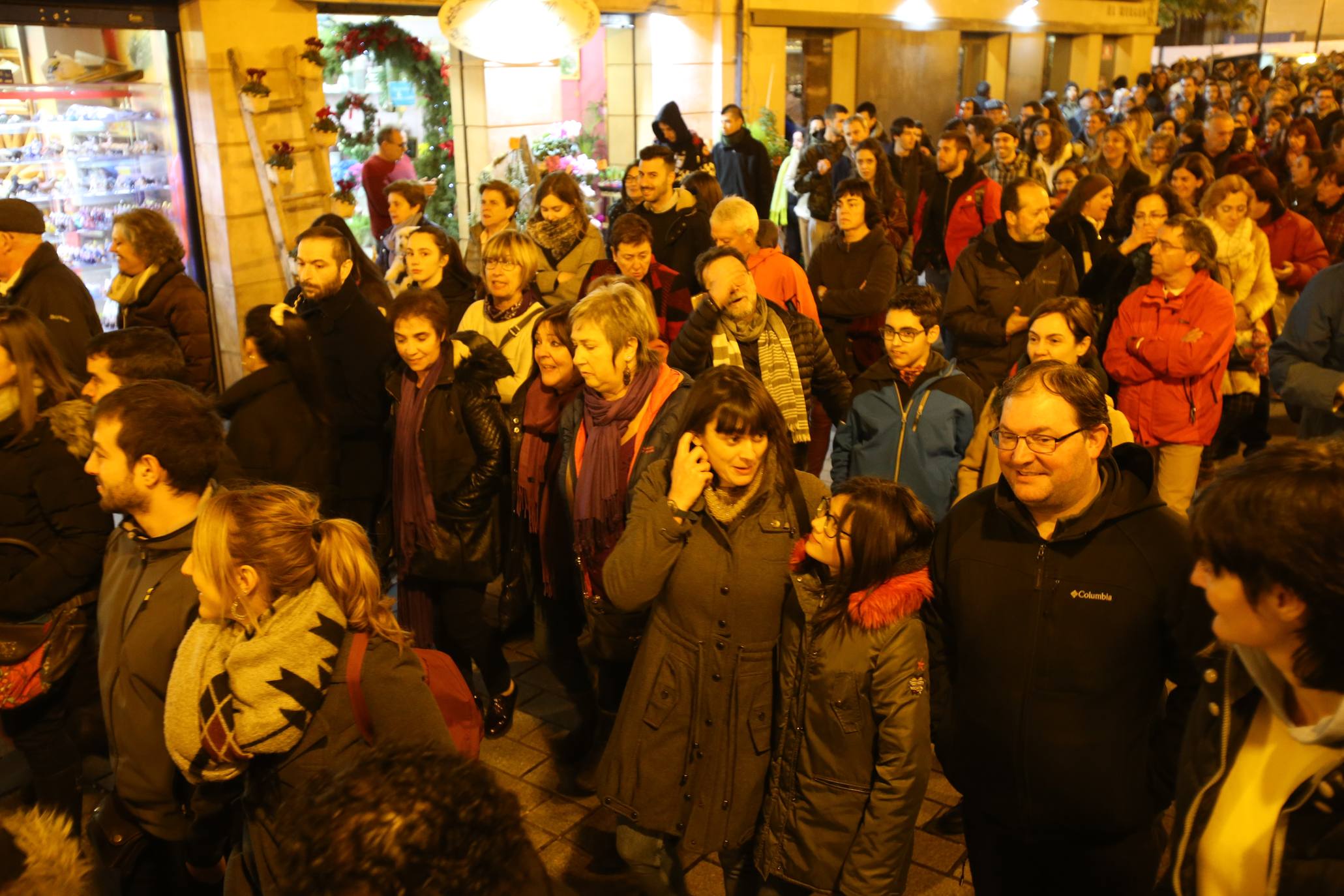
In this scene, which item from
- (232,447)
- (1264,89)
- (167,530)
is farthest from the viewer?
(1264,89)

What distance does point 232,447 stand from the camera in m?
4.52

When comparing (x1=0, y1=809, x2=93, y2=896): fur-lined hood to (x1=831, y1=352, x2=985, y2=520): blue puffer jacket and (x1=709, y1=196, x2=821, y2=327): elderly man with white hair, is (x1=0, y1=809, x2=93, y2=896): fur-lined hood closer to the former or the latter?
(x1=831, y1=352, x2=985, y2=520): blue puffer jacket

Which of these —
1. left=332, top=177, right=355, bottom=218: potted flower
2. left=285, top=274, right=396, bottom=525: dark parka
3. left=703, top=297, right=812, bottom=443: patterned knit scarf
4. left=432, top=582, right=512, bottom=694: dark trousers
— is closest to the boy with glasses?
left=703, top=297, right=812, bottom=443: patterned knit scarf

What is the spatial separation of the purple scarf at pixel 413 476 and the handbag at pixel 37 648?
47.3 inches

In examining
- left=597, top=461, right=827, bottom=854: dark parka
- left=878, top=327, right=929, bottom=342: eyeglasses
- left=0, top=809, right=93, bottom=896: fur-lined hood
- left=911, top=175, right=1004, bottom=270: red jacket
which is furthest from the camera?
left=911, top=175, right=1004, bottom=270: red jacket

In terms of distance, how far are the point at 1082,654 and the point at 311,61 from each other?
9.07m

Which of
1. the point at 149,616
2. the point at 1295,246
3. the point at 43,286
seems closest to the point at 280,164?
the point at 43,286

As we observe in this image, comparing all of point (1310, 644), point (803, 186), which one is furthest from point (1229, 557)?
point (803, 186)

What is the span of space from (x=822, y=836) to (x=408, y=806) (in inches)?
63.9

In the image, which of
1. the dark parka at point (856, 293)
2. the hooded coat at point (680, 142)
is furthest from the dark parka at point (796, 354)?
the hooded coat at point (680, 142)

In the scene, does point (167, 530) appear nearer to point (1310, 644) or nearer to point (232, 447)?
point (232, 447)

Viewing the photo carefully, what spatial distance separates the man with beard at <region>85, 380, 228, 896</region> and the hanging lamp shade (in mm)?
6890

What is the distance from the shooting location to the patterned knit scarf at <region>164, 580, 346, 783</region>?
2662 millimetres

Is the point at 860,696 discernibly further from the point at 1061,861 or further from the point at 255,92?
the point at 255,92
